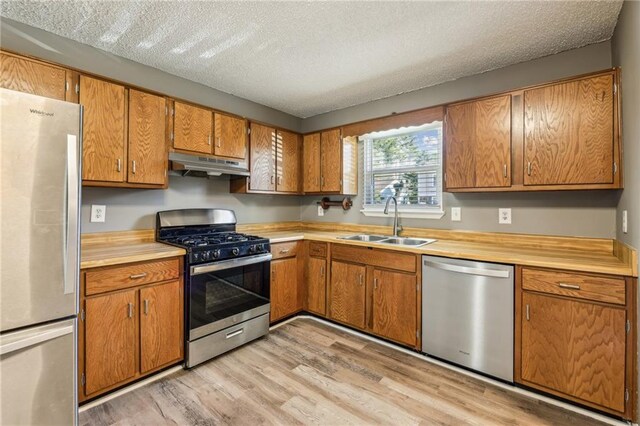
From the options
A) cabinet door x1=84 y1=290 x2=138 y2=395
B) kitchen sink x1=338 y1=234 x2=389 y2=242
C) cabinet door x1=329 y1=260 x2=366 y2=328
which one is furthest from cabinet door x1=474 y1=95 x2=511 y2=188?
cabinet door x1=84 y1=290 x2=138 y2=395

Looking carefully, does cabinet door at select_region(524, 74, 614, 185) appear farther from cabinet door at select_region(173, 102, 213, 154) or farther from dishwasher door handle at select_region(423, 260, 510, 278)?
cabinet door at select_region(173, 102, 213, 154)

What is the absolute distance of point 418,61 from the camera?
2.49 meters

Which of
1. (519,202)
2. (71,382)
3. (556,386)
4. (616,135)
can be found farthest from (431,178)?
(71,382)

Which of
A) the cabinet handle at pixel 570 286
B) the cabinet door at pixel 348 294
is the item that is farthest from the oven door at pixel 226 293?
the cabinet handle at pixel 570 286

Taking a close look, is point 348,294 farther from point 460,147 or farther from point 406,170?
point 460,147

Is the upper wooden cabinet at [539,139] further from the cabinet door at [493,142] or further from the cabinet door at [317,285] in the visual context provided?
the cabinet door at [317,285]

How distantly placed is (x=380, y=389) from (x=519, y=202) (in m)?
1.90

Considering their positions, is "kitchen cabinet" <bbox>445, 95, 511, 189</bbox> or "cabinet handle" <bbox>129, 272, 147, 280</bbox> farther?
"kitchen cabinet" <bbox>445, 95, 511, 189</bbox>

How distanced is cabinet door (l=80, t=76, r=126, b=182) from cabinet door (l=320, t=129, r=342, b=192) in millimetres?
2053

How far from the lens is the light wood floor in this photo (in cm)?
173

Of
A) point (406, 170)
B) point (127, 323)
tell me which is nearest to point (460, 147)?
point (406, 170)

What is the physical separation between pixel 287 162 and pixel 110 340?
2442mm

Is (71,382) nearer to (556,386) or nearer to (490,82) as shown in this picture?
(556,386)

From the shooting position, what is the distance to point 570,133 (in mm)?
2039
